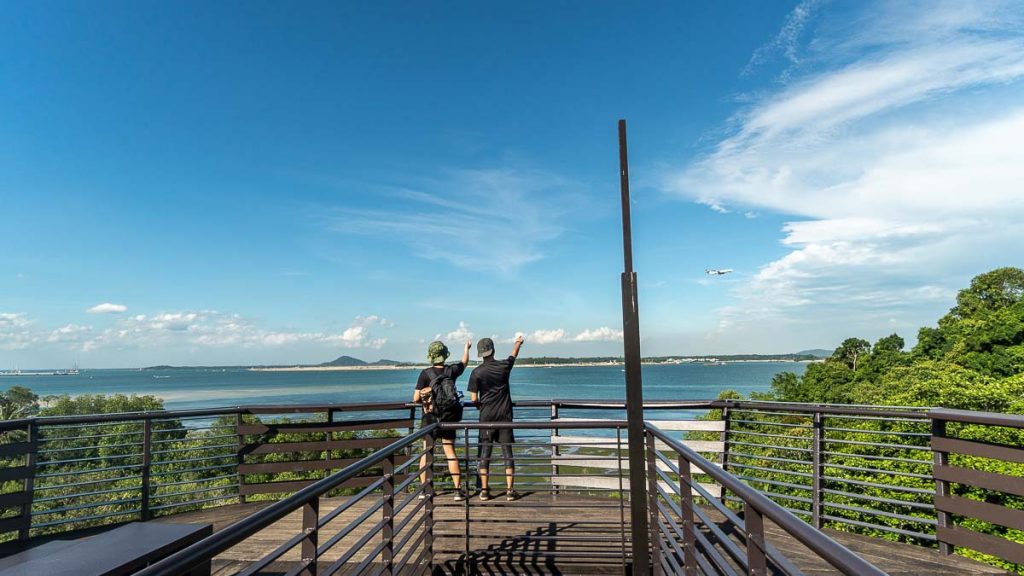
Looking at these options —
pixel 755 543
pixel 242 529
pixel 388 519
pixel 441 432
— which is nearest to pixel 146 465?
pixel 441 432

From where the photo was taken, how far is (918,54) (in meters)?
8.16

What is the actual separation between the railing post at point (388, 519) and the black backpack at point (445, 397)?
2.45 m

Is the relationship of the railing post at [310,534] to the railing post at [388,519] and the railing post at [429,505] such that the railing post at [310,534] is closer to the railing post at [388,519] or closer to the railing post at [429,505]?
the railing post at [388,519]

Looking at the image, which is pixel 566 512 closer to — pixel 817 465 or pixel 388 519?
pixel 817 465

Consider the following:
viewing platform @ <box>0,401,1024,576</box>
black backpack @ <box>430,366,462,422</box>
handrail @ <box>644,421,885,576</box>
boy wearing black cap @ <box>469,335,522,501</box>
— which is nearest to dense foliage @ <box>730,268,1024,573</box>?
viewing platform @ <box>0,401,1024,576</box>

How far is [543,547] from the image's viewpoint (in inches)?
150

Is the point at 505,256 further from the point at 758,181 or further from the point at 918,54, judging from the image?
the point at 918,54

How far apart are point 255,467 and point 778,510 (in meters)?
5.70

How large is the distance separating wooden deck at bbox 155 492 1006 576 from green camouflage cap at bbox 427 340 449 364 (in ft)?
4.73

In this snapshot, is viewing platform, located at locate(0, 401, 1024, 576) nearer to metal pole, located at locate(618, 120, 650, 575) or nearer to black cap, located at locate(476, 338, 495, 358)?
metal pole, located at locate(618, 120, 650, 575)

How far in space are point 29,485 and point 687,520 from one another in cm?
518

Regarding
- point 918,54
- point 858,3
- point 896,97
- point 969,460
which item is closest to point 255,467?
point 858,3

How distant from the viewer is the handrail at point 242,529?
0.94 m

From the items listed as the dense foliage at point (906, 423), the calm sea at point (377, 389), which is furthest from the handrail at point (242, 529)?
the calm sea at point (377, 389)
